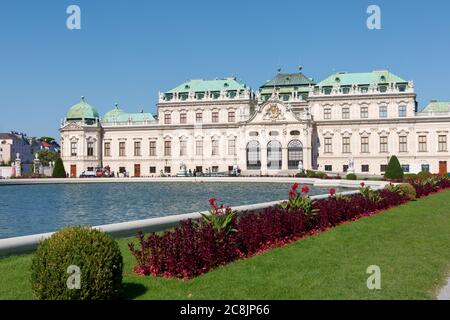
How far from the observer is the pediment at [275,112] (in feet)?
220

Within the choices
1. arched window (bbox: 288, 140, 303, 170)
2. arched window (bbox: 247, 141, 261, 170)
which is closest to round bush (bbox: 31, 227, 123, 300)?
arched window (bbox: 288, 140, 303, 170)

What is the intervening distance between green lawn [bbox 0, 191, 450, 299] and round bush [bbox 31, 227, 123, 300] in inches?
36.0

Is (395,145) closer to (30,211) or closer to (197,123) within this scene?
(197,123)

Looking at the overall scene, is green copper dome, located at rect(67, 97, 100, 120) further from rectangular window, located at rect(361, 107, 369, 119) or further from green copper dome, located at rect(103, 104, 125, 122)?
rectangular window, located at rect(361, 107, 369, 119)

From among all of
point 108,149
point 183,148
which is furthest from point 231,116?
point 108,149

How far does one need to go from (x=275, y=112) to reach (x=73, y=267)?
61620 millimetres

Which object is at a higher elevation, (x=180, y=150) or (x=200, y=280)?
(x=180, y=150)

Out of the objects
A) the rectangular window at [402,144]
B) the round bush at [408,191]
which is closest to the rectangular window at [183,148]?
the rectangular window at [402,144]

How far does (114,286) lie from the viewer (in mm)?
7238

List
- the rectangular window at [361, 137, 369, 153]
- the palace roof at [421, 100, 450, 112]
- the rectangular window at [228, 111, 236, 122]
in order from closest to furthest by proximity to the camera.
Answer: the palace roof at [421, 100, 450, 112]
the rectangular window at [361, 137, 369, 153]
the rectangular window at [228, 111, 236, 122]

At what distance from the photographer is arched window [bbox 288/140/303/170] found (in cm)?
6675

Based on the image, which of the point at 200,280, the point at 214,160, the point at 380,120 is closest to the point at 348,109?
the point at 380,120

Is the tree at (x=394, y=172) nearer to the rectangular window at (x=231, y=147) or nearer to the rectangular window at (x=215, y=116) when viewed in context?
the rectangular window at (x=231, y=147)
